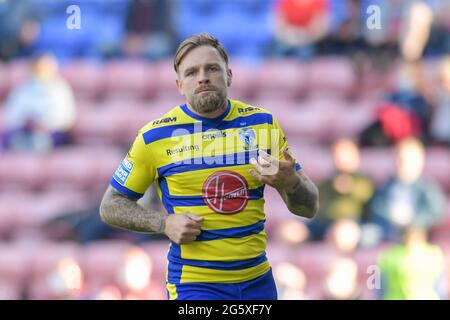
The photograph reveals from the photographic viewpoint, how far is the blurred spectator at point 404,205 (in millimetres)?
7742

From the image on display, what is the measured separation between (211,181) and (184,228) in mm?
224

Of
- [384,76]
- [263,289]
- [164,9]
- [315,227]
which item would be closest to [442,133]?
[384,76]

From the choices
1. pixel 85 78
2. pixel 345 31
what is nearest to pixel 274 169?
pixel 345 31

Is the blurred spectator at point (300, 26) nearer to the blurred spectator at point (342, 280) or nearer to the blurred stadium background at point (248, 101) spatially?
the blurred stadium background at point (248, 101)

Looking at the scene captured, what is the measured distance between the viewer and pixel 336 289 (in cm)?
720

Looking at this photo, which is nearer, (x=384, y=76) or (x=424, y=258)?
(x=424, y=258)

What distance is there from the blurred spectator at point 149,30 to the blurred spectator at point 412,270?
3095 mm

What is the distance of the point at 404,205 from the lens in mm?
7746

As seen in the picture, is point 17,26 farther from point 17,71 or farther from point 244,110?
point 244,110

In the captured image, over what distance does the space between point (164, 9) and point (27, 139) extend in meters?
1.72

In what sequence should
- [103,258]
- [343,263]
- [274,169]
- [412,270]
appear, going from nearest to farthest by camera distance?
[274,169] < [412,270] < [343,263] < [103,258]

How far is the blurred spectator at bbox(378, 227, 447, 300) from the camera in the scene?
718 centimetres

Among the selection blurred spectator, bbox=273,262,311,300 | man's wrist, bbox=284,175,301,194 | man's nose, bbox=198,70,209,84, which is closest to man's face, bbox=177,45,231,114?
man's nose, bbox=198,70,209,84

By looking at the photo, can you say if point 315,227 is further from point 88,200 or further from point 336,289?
point 88,200
